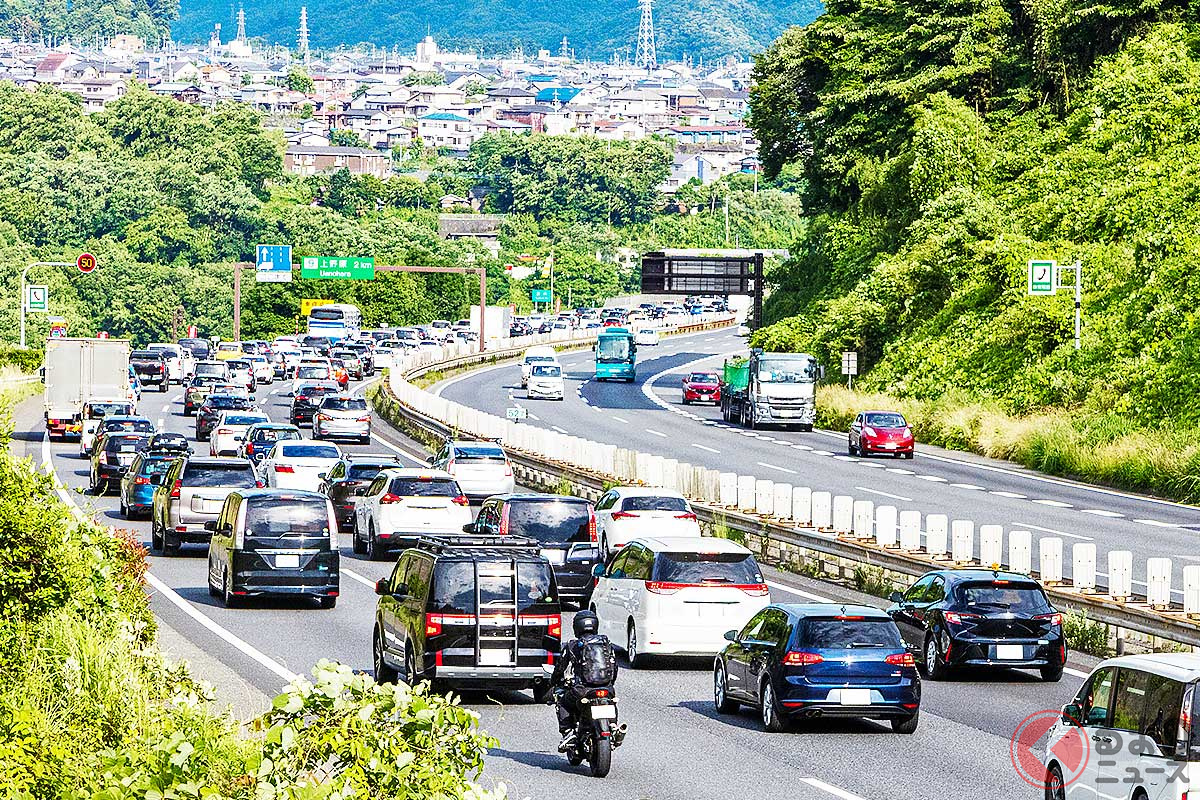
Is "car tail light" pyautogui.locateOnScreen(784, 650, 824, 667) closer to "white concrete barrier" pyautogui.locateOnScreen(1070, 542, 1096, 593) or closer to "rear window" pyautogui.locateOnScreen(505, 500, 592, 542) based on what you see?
"white concrete barrier" pyautogui.locateOnScreen(1070, 542, 1096, 593)

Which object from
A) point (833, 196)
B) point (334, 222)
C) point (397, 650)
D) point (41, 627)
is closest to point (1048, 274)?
point (833, 196)

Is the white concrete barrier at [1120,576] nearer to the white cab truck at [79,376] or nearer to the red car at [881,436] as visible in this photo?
the red car at [881,436]

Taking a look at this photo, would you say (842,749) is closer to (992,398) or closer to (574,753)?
(574,753)

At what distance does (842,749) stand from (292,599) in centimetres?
1379

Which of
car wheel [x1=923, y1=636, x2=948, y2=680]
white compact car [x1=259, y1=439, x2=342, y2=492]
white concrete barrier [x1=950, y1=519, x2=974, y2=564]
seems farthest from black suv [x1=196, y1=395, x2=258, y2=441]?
car wheel [x1=923, y1=636, x2=948, y2=680]

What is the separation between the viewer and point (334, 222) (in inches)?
7608

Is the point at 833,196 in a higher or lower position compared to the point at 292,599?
higher

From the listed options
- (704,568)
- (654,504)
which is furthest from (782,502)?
(704,568)

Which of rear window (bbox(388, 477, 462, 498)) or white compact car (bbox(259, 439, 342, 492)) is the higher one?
rear window (bbox(388, 477, 462, 498))

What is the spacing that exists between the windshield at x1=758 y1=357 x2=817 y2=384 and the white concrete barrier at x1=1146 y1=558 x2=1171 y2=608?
141 feet

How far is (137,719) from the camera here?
14578 mm

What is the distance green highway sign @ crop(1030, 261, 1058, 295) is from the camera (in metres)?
60.3

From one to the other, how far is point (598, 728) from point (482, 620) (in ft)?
11.6

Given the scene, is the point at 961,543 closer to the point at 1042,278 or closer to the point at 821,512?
the point at 821,512
